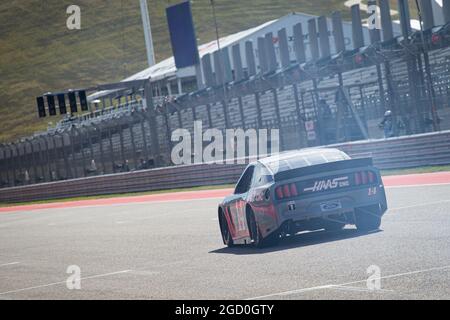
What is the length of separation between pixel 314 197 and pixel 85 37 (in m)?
136

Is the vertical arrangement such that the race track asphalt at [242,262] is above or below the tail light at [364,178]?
below

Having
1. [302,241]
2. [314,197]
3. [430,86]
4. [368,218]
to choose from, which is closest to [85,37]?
[430,86]

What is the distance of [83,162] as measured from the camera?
53.3m

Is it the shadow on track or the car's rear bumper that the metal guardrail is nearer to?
the shadow on track

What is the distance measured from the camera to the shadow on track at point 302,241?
13438 mm

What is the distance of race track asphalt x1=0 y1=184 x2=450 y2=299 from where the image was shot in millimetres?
9375

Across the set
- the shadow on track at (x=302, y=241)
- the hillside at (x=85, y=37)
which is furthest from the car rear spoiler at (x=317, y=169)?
the hillside at (x=85, y=37)

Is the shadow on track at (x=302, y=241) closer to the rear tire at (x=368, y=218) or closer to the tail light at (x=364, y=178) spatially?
the rear tire at (x=368, y=218)

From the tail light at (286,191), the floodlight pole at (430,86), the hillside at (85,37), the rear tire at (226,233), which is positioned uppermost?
the hillside at (85,37)

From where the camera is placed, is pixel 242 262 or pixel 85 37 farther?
pixel 85 37

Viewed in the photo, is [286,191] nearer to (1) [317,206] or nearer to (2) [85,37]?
(1) [317,206]

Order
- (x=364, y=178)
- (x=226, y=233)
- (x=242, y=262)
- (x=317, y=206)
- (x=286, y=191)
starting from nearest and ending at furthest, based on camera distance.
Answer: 1. (x=242, y=262)
2. (x=317, y=206)
3. (x=286, y=191)
4. (x=364, y=178)
5. (x=226, y=233)

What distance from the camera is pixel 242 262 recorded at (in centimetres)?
1247

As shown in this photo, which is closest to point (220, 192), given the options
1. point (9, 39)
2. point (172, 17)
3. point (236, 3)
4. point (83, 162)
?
point (83, 162)
